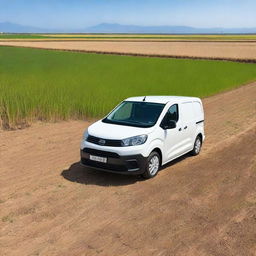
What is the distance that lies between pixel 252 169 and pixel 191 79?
18.3 m

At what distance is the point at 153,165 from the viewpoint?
8508 mm

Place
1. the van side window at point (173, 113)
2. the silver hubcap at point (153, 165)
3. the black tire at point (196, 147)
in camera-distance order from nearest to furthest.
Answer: the silver hubcap at point (153, 165) → the van side window at point (173, 113) → the black tire at point (196, 147)

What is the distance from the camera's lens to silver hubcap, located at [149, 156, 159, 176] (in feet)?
27.6

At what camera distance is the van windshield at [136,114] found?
28.9 feet

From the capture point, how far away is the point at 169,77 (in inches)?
1092

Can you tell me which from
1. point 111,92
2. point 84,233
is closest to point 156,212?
point 84,233

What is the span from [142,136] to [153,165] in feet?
2.62

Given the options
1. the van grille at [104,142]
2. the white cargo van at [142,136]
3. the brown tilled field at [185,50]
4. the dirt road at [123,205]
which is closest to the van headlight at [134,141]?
the white cargo van at [142,136]

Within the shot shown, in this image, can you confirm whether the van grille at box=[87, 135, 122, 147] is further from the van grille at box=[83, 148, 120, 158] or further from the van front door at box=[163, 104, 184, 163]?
the van front door at box=[163, 104, 184, 163]

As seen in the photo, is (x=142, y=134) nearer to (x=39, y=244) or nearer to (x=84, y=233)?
(x=84, y=233)

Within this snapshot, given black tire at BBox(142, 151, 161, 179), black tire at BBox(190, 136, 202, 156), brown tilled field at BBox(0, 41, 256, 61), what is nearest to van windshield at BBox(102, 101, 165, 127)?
black tire at BBox(142, 151, 161, 179)

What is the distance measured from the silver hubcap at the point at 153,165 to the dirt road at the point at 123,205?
0.22 meters

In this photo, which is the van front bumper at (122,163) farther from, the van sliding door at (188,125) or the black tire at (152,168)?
the van sliding door at (188,125)

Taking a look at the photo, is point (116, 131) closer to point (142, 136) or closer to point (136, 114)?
point (142, 136)
